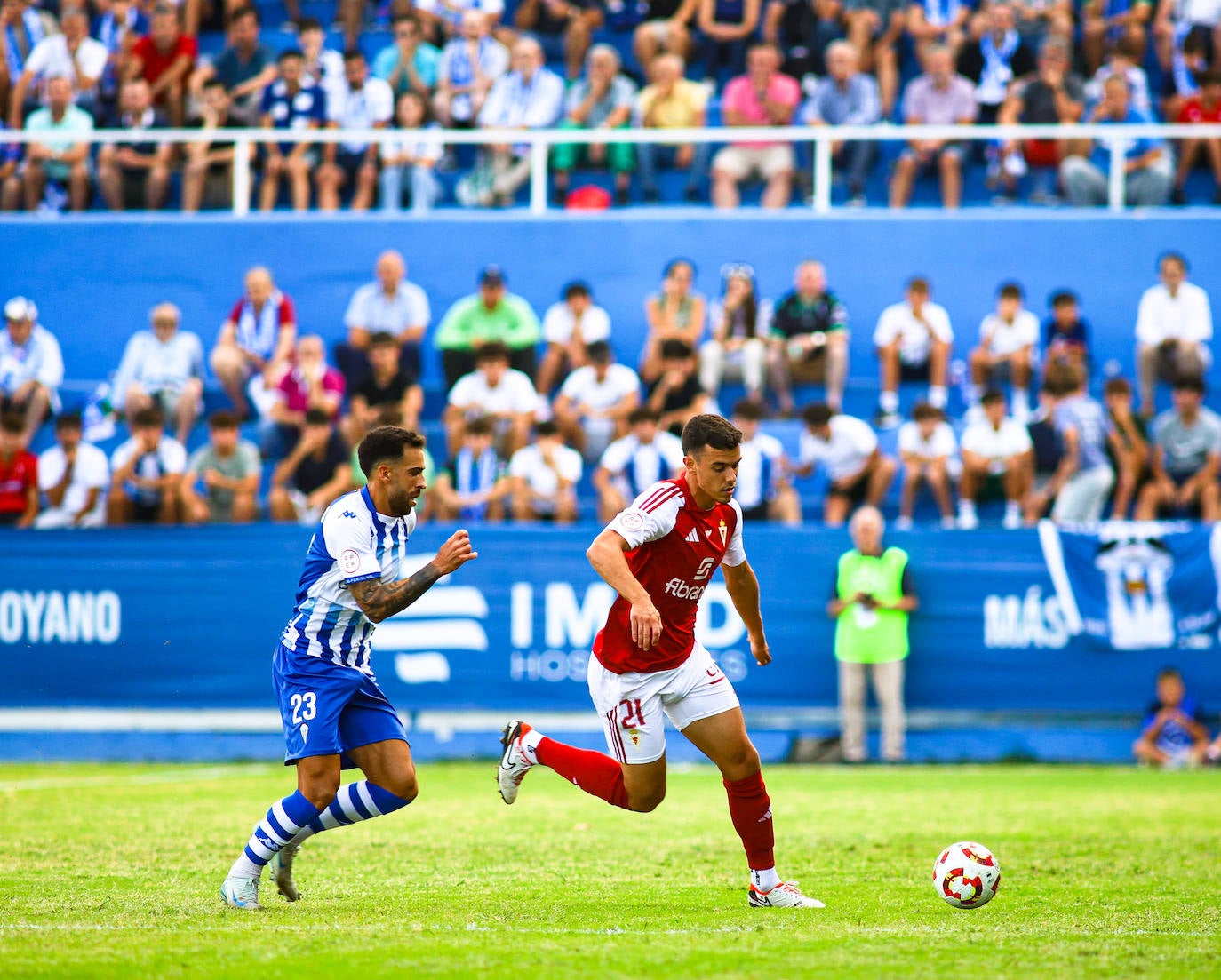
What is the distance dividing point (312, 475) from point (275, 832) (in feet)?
32.1

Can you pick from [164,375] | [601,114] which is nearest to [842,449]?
[601,114]

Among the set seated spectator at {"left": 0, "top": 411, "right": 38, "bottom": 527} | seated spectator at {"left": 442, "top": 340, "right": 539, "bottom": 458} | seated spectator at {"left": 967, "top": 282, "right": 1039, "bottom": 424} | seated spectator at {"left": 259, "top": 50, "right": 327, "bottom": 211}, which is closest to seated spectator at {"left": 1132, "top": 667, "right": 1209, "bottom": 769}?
seated spectator at {"left": 967, "top": 282, "right": 1039, "bottom": 424}

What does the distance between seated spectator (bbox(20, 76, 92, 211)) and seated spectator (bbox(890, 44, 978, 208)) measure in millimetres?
10151

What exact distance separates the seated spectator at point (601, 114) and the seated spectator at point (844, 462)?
4.76 meters

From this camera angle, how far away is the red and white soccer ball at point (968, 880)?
23.2ft

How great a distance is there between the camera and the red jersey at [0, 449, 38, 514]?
16641 mm

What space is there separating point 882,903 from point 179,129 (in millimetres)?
15791

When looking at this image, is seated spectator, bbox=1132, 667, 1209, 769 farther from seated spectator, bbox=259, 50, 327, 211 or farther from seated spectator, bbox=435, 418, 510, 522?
seated spectator, bbox=259, 50, 327, 211

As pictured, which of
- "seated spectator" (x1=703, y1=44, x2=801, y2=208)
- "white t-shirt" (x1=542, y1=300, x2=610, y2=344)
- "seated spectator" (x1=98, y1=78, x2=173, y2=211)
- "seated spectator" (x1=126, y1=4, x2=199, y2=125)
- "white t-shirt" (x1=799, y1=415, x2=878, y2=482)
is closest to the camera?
"white t-shirt" (x1=799, y1=415, x2=878, y2=482)

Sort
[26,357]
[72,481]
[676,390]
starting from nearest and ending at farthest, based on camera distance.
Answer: [72,481] < [676,390] < [26,357]

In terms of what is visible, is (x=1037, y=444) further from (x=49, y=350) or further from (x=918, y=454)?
(x=49, y=350)

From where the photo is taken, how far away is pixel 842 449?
666 inches

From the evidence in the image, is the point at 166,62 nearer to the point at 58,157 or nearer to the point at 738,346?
the point at 58,157

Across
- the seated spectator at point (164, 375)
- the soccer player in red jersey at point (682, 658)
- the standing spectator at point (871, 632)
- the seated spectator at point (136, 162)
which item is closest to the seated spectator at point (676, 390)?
the standing spectator at point (871, 632)
